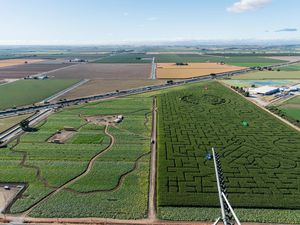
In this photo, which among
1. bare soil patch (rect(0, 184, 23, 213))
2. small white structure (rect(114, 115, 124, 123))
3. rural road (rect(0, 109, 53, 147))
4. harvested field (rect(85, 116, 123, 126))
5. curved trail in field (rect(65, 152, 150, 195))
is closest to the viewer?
bare soil patch (rect(0, 184, 23, 213))

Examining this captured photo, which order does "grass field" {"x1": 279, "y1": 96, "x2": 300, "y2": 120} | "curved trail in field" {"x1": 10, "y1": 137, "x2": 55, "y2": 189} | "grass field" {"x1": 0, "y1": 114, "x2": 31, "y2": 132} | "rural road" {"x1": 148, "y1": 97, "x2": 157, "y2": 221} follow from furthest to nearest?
"grass field" {"x1": 279, "y1": 96, "x2": 300, "y2": 120} < "grass field" {"x1": 0, "y1": 114, "x2": 31, "y2": 132} < "curved trail in field" {"x1": 10, "y1": 137, "x2": 55, "y2": 189} < "rural road" {"x1": 148, "y1": 97, "x2": 157, "y2": 221}

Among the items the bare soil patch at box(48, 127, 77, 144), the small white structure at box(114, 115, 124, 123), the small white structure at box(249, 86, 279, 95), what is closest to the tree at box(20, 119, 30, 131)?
the bare soil patch at box(48, 127, 77, 144)

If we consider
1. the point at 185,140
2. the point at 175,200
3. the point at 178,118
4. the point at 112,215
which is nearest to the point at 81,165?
the point at 112,215

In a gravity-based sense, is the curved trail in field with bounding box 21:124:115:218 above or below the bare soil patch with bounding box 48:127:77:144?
below

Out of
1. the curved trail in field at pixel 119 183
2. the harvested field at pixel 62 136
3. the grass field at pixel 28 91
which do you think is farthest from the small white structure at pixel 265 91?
the grass field at pixel 28 91

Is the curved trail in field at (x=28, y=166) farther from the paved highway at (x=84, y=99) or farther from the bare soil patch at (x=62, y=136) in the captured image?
the paved highway at (x=84, y=99)

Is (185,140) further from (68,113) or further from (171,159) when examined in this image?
(68,113)

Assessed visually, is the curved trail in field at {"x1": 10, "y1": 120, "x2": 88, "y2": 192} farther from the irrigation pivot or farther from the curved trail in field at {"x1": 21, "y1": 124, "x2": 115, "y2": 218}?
the irrigation pivot
